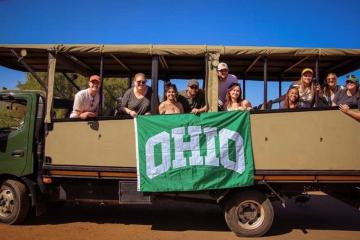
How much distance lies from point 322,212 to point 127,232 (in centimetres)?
447

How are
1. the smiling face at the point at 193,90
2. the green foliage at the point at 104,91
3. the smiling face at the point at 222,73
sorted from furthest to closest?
the green foliage at the point at 104,91 < the smiling face at the point at 193,90 < the smiling face at the point at 222,73

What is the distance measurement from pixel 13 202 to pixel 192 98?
3.44 m

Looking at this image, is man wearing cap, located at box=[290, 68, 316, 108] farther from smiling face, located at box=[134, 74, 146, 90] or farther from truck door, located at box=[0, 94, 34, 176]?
truck door, located at box=[0, 94, 34, 176]

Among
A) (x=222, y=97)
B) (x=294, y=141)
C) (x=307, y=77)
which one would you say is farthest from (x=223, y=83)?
(x=294, y=141)

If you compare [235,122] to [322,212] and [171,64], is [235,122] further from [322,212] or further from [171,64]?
[322,212]

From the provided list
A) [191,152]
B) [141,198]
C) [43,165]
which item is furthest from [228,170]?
[43,165]

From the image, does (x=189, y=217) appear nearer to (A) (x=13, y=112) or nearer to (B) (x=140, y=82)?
(B) (x=140, y=82)

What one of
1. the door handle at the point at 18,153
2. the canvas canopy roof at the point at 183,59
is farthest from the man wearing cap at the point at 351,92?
the door handle at the point at 18,153

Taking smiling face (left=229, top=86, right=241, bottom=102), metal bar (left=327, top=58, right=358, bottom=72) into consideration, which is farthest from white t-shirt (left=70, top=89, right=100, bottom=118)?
metal bar (left=327, top=58, right=358, bottom=72)

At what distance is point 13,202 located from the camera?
613 centimetres

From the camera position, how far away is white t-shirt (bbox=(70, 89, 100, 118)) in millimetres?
6070

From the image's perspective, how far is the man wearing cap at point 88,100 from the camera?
607cm

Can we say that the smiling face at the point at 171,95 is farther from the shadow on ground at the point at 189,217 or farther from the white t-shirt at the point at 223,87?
the shadow on ground at the point at 189,217

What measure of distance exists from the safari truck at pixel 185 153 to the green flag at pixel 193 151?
0.02m
